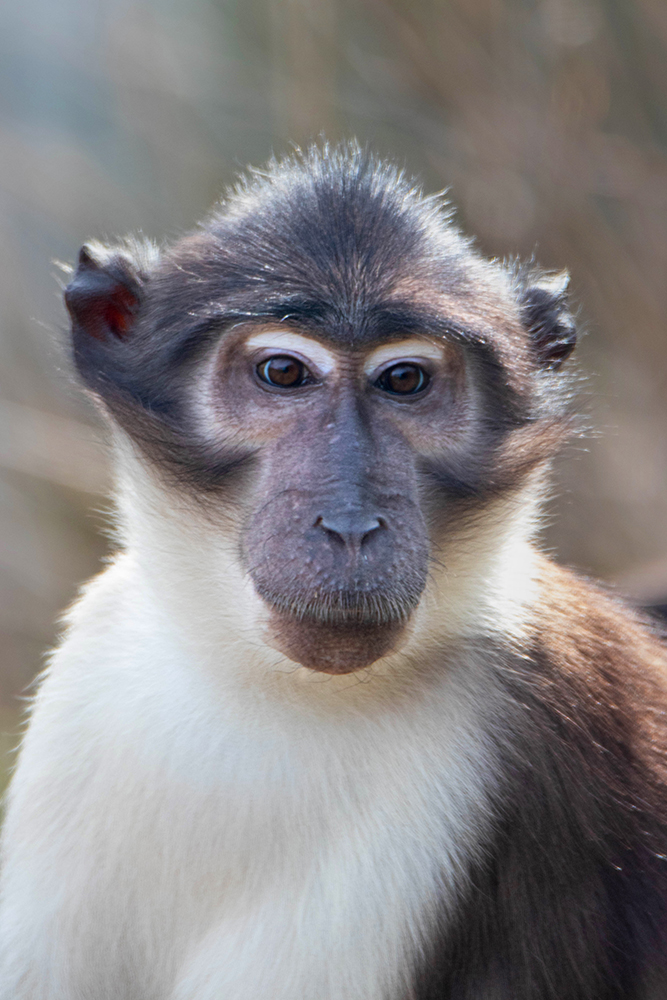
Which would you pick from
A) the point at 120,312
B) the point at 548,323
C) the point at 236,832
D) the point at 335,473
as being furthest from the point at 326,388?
the point at 236,832

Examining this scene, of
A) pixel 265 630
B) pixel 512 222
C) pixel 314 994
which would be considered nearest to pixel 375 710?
pixel 265 630

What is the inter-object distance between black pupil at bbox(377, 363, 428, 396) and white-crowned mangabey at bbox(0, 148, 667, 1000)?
1 centimetres

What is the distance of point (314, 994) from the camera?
324 centimetres

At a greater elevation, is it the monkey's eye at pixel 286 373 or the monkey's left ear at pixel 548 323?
the monkey's left ear at pixel 548 323

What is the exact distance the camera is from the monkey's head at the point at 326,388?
2.95 meters

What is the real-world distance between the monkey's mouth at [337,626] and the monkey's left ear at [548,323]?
1199 millimetres

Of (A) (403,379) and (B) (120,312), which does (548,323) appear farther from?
(B) (120,312)

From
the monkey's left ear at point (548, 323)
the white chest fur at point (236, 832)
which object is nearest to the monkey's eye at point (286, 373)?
the white chest fur at point (236, 832)

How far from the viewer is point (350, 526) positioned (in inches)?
113

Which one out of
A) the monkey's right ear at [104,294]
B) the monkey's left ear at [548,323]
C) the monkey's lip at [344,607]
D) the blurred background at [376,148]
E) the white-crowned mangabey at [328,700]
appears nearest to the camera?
the monkey's lip at [344,607]

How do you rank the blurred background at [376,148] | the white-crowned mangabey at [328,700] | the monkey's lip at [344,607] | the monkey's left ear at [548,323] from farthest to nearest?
the blurred background at [376,148], the monkey's left ear at [548,323], the white-crowned mangabey at [328,700], the monkey's lip at [344,607]

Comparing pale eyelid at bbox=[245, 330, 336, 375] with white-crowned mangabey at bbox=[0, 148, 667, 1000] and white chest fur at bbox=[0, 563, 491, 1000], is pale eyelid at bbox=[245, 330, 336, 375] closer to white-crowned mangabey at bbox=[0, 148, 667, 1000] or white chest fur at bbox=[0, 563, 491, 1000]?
white-crowned mangabey at bbox=[0, 148, 667, 1000]

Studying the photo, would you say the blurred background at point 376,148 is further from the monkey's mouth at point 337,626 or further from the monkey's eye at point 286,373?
the monkey's mouth at point 337,626

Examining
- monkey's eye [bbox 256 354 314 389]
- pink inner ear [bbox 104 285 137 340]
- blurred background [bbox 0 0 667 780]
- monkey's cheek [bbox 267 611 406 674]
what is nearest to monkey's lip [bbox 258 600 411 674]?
monkey's cheek [bbox 267 611 406 674]
